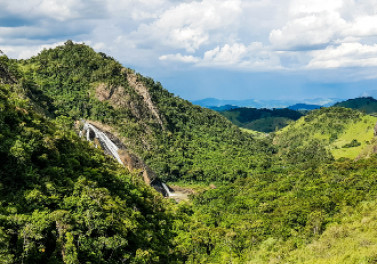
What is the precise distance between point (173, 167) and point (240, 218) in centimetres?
6385

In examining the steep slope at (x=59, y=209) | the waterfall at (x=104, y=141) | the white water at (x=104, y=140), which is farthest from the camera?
the waterfall at (x=104, y=141)

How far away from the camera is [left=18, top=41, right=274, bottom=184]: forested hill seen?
461 ft

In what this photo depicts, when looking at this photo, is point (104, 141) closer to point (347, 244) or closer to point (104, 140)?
point (104, 140)

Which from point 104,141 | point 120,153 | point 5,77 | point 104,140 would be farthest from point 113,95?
point 5,77

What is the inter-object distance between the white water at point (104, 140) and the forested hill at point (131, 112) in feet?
30.7

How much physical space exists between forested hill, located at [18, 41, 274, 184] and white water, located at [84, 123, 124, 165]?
9355 millimetres

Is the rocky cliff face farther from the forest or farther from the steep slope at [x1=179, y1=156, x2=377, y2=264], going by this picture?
Answer: the steep slope at [x1=179, y1=156, x2=377, y2=264]

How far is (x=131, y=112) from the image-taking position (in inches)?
6053

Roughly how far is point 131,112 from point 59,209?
106479mm

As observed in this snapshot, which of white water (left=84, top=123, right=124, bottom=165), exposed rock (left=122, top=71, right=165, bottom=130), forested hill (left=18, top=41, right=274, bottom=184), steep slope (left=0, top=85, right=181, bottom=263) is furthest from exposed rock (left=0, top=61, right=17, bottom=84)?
exposed rock (left=122, top=71, right=165, bottom=130)

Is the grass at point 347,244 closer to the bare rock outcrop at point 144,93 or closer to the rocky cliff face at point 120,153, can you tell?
the rocky cliff face at point 120,153

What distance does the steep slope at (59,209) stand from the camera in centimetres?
4297

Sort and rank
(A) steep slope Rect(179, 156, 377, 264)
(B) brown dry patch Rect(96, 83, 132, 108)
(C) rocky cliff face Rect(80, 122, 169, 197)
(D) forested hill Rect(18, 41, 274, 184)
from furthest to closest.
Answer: (B) brown dry patch Rect(96, 83, 132, 108) → (D) forested hill Rect(18, 41, 274, 184) → (C) rocky cliff face Rect(80, 122, 169, 197) → (A) steep slope Rect(179, 156, 377, 264)

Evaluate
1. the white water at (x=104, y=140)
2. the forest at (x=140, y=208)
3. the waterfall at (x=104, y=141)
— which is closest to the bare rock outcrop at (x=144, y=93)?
the forest at (x=140, y=208)
